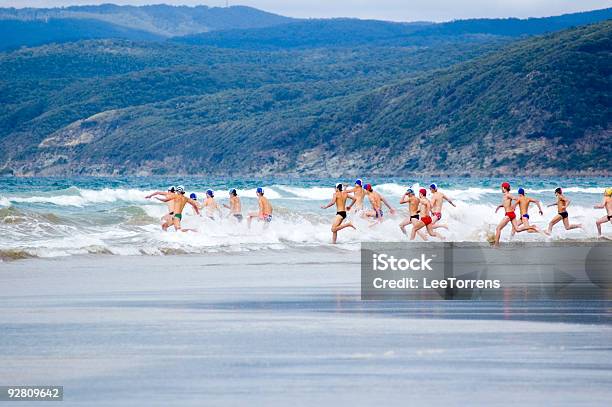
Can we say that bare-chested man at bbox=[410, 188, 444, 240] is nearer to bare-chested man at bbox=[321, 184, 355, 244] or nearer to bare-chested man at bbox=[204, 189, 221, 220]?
bare-chested man at bbox=[321, 184, 355, 244]

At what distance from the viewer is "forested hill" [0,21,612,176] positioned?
117875 mm

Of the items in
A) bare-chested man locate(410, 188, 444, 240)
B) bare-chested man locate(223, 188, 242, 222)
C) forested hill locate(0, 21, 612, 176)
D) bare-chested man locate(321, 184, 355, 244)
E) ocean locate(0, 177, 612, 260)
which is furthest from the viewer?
forested hill locate(0, 21, 612, 176)

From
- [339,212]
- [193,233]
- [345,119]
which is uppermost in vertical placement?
[339,212]

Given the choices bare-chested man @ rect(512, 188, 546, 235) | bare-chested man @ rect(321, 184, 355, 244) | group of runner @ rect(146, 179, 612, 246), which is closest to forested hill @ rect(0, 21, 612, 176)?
group of runner @ rect(146, 179, 612, 246)

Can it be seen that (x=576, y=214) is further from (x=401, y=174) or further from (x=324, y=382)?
(x=401, y=174)

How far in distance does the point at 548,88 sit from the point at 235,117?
5565cm

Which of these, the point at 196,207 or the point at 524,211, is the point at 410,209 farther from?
the point at 196,207

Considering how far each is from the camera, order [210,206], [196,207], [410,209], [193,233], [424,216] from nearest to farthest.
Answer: [424,216] < [410,209] < [193,233] < [196,207] < [210,206]

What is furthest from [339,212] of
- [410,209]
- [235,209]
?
[235,209]

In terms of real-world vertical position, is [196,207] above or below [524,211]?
above

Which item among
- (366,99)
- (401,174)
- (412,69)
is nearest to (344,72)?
(412,69)

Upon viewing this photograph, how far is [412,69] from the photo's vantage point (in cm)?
18662

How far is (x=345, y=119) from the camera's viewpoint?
456 ft

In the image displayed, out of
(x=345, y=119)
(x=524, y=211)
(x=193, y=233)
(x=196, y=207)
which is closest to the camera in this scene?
(x=193, y=233)
